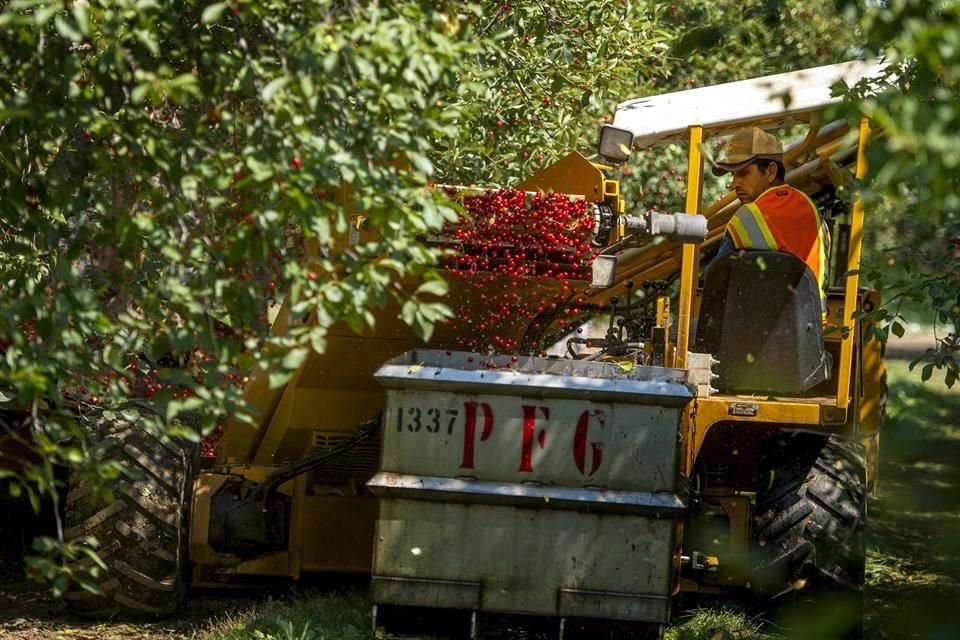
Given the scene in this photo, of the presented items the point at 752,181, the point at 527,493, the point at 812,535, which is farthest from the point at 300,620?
the point at 752,181

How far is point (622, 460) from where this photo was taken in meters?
5.79

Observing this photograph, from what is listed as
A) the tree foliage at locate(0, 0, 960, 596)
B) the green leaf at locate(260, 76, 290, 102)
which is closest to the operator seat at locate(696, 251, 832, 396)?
the tree foliage at locate(0, 0, 960, 596)

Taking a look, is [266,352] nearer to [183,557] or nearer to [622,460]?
[622,460]

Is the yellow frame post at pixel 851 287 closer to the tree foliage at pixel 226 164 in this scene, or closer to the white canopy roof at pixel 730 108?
the white canopy roof at pixel 730 108

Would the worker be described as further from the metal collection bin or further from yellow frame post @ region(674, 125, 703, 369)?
the metal collection bin

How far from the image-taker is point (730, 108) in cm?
704

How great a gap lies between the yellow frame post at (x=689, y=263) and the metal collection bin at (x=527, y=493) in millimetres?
818

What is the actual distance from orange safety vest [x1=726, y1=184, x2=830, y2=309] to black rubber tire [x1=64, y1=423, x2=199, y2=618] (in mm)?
2882

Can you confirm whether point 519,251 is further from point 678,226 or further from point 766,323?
point 766,323

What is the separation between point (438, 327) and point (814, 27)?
382 inches

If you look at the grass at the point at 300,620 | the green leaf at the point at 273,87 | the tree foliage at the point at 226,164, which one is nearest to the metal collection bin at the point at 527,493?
the grass at the point at 300,620

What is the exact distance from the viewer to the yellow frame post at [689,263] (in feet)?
21.6

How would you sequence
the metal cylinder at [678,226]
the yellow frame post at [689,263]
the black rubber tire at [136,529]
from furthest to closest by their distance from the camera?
1. the black rubber tire at [136,529]
2. the yellow frame post at [689,263]
3. the metal cylinder at [678,226]

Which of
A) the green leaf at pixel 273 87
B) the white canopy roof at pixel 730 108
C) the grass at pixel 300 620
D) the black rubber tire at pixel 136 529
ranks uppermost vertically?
the white canopy roof at pixel 730 108
